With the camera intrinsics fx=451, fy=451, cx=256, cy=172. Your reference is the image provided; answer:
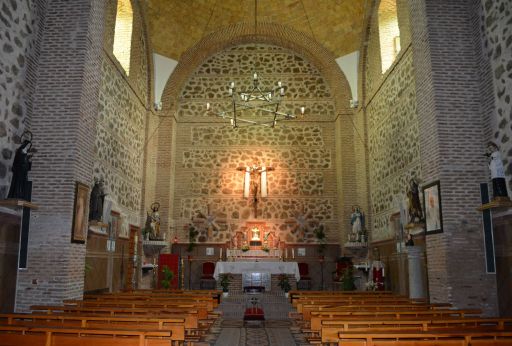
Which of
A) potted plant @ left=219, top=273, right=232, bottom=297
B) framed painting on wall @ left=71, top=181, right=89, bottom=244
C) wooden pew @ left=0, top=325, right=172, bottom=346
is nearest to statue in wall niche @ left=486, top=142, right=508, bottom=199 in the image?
wooden pew @ left=0, top=325, right=172, bottom=346

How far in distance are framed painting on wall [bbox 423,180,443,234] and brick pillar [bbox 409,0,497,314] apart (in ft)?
0.39

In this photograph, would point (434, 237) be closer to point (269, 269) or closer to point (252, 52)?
point (269, 269)

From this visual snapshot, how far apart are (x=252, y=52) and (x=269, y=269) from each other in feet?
32.3

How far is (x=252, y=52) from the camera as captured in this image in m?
20.2

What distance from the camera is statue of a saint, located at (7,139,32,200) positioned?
838 centimetres

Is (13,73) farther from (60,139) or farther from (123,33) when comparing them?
(123,33)

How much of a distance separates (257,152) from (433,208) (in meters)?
10.6

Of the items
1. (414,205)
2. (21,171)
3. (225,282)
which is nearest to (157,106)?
(225,282)

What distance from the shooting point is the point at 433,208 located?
9680 millimetres

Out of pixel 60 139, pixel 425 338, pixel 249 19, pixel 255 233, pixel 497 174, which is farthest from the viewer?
pixel 249 19

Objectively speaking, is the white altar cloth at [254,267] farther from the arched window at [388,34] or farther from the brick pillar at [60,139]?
the arched window at [388,34]

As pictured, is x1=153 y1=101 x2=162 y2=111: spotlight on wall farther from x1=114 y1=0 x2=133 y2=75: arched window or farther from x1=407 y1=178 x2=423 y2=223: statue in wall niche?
x1=407 y1=178 x2=423 y2=223: statue in wall niche

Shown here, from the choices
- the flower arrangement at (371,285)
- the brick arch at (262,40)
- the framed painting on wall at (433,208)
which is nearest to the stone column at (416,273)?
the framed painting on wall at (433,208)

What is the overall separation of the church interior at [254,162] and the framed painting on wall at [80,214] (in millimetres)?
55
